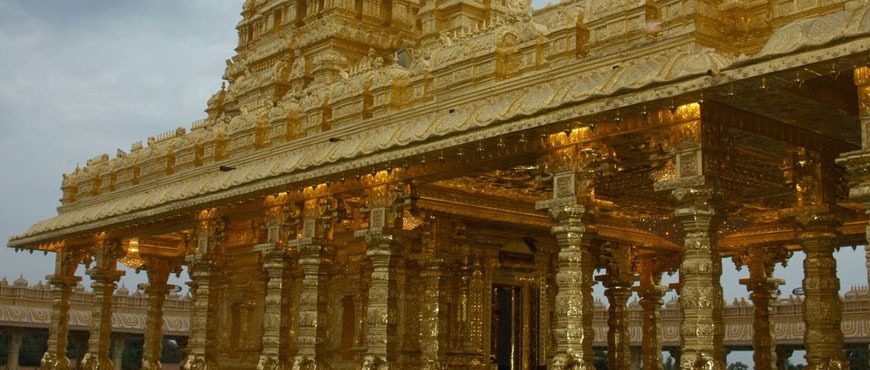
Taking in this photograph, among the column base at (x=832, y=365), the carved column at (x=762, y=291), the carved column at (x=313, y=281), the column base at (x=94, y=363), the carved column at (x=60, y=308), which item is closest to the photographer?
the column base at (x=832, y=365)

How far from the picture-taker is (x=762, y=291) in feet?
64.9

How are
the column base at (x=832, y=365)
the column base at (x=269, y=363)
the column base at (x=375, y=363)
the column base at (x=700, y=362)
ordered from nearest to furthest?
the column base at (x=700, y=362) → the column base at (x=832, y=365) → the column base at (x=375, y=363) → the column base at (x=269, y=363)

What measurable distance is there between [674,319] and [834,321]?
54.3ft

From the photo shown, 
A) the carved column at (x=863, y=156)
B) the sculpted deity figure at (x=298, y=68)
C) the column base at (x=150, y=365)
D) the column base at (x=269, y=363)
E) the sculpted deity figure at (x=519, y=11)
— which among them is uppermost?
the sculpted deity figure at (x=298, y=68)

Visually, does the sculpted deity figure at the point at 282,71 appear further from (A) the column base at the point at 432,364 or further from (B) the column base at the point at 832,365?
(B) the column base at the point at 832,365

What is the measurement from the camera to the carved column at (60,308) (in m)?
24.0

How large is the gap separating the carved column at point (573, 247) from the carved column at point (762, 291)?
311 inches

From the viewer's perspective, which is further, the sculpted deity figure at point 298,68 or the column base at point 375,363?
the sculpted deity figure at point 298,68

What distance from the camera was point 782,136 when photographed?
12133mm

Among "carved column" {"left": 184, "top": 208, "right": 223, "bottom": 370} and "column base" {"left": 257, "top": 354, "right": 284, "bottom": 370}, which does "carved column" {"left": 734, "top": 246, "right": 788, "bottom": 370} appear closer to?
"column base" {"left": 257, "top": 354, "right": 284, "bottom": 370}

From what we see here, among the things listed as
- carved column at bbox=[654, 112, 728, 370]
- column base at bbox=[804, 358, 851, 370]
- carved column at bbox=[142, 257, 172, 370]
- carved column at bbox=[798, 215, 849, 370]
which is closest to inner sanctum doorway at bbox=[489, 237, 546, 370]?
carved column at bbox=[798, 215, 849, 370]

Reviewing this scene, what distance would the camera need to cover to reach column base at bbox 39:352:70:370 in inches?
935

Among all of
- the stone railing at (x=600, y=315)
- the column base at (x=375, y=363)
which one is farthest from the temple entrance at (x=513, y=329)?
the stone railing at (x=600, y=315)

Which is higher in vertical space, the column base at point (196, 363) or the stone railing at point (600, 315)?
the stone railing at point (600, 315)
